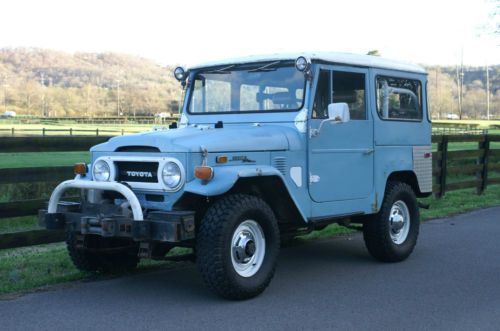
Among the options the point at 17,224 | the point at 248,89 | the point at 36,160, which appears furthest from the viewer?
the point at 36,160

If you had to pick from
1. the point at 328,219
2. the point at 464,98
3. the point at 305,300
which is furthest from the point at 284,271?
the point at 464,98

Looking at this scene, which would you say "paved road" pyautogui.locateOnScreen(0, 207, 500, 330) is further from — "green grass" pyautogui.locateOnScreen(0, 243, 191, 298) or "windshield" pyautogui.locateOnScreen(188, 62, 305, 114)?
"windshield" pyautogui.locateOnScreen(188, 62, 305, 114)

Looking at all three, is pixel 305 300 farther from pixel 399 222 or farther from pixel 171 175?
pixel 399 222

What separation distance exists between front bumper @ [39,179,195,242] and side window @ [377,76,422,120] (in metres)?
3.10

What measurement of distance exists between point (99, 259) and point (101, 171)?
1.03 m

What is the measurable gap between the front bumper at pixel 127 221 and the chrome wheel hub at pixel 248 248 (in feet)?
1.59

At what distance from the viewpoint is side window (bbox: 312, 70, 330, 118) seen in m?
6.41

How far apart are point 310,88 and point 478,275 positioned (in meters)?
2.69

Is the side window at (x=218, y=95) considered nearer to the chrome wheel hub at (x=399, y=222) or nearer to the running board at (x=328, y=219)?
the running board at (x=328, y=219)

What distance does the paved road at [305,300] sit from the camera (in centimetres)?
494

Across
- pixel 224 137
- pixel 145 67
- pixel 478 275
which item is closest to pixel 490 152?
pixel 478 275

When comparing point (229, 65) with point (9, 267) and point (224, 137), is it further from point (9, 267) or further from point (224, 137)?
point (9, 267)

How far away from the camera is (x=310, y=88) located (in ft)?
20.9

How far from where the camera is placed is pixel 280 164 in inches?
237
